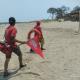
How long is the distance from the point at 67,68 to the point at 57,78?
55.3 inches

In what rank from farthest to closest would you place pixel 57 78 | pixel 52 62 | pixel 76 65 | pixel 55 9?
pixel 55 9
pixel 52 62
pixel 76 65
pixel 57 78

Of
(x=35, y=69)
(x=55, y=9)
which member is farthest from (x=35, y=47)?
(x=55, y=9)

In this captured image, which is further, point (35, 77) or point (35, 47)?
point (35, 47)

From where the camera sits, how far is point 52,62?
45.3 feet

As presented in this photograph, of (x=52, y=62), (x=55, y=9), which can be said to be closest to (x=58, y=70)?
(x=52, y=62)

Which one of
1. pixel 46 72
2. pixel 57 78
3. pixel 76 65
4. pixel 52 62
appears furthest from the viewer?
pixel 52 62

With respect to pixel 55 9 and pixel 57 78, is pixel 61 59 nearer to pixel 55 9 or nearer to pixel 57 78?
pixel 57 78

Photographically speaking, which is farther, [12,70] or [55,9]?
[55,9]

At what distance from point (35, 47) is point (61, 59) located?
194cm

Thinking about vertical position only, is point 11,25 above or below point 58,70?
above

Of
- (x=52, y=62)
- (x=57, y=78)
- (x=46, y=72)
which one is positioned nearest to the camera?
(x=57, y=78)

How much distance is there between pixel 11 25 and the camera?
12.5m

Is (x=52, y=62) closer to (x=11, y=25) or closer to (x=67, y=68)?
(x=67, y=68)

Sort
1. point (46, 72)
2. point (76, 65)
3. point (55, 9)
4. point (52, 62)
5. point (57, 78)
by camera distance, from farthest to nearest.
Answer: point (55, 9) < point (52, 62) < point (76, 65) < point (46, 72) < point (57, 78)
